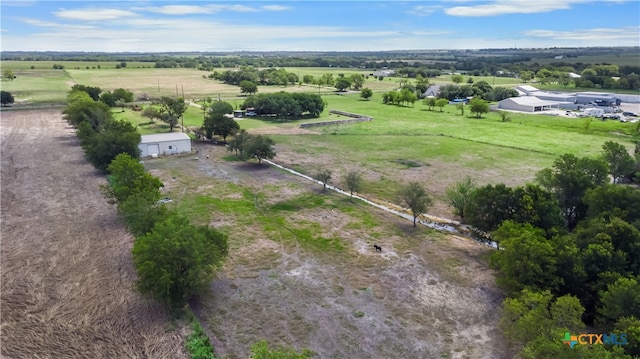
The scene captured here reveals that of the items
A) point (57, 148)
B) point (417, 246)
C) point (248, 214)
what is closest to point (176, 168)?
point (248, 214)

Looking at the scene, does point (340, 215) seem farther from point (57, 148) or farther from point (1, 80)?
point (1, 80)

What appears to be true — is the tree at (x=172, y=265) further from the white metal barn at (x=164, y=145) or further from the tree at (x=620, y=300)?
the white metal barn at (x=164, y=145)

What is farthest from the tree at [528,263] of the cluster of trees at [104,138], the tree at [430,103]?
the tree at [430,103]

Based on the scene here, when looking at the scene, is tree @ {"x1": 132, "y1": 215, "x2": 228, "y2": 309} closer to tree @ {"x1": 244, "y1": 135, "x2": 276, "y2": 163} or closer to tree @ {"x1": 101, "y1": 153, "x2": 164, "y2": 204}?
→ tree @ {"x1": 101, "y1": 153, "x2": 164, "y2": 204}

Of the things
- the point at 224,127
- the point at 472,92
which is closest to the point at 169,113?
the point at 224,127

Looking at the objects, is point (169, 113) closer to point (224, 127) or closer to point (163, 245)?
point (224, 127)
